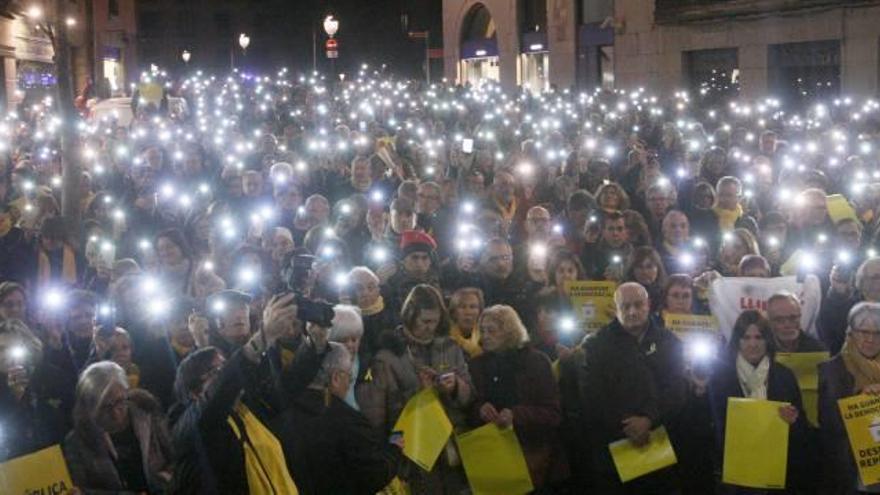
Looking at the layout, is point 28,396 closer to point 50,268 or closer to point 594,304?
point 594,304

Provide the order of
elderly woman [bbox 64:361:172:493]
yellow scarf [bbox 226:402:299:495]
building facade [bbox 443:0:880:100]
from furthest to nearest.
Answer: building facade [bbox 443:0:880:100], elderly woman [bbox 64:361:172:493], yellow scarf [bbox 226:402:299:495]

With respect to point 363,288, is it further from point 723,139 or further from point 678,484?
point 723,139

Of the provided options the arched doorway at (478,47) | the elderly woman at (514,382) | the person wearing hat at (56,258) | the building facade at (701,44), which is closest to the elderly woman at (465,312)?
the elderly woman at (514,382)

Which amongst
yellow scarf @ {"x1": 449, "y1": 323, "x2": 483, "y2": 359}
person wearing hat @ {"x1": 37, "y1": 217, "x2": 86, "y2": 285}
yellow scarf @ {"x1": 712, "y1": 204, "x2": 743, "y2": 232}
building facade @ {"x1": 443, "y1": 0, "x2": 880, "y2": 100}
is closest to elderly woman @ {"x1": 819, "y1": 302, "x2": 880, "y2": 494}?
yellow scarf @ {"x1": 449, "y1": 323, "x2": 483, "y2": 359}

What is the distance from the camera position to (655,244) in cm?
920

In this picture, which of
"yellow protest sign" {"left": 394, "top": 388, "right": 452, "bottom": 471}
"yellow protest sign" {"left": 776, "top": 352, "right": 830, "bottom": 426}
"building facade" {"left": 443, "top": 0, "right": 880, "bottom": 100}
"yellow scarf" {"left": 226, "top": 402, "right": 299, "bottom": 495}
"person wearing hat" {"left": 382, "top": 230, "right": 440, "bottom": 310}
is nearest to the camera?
"yellow scarf" {"left": 226, "top": 402, "right": 299, "bottom": 495}

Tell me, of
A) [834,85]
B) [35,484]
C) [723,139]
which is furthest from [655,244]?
[834,85]

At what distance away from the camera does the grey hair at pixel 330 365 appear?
189 inches

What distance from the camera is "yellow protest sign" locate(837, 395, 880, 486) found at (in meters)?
5.60

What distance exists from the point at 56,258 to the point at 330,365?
16.4 feet

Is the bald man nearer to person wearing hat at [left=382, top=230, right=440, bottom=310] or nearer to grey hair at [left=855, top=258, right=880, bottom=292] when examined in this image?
grey hair at [left=855, top=258, right=880, bottom=292]

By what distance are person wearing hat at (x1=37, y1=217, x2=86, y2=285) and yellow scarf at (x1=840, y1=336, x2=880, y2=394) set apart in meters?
6.02

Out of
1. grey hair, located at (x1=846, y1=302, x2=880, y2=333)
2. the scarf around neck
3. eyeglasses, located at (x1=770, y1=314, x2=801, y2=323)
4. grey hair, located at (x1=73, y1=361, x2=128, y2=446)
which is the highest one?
grey hair, located at (x1=846, y1=302, x2=880, y2=333)

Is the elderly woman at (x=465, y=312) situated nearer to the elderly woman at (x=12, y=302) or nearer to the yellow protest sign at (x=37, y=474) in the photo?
the yellow protest sign at (x=37, y=474)
